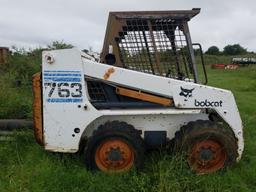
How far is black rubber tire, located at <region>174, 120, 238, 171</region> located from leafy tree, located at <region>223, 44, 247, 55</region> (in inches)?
3215

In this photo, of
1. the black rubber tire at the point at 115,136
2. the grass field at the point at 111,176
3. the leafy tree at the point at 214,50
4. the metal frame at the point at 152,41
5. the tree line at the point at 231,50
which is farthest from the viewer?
the tree line at the point at 231,50

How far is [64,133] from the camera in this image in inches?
179

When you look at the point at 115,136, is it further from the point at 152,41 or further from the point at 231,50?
the point at 231,50

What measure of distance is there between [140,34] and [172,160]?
1.59 meters

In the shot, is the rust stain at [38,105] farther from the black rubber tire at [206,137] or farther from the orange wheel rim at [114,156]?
the black rubber tire at [206,137]

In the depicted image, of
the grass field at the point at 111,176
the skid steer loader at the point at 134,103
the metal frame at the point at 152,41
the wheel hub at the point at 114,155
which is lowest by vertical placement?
the grass field at the point at 111,176

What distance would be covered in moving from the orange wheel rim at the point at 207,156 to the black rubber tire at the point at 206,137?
5 centimetres

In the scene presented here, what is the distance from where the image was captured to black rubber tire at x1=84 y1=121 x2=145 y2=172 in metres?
4.39

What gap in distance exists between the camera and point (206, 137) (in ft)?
14.6

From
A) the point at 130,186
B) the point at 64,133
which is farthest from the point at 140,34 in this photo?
the point at 130,186

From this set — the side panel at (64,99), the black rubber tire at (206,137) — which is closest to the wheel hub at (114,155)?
the side panel at (64,99)

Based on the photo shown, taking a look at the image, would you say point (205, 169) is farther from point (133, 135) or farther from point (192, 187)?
point (133, 135)

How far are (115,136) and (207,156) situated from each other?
110cm

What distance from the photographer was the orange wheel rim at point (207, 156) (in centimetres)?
451
